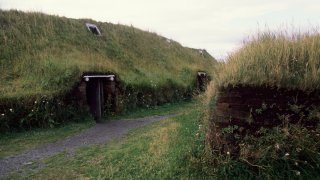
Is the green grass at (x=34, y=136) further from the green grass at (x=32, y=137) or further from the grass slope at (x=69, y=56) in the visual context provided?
the grass slope at (x=69, y=56)

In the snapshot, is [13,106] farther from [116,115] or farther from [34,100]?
[116,115]

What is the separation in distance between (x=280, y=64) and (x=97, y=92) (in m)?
10.4

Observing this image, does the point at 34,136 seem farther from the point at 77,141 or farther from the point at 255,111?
the point at 255,111

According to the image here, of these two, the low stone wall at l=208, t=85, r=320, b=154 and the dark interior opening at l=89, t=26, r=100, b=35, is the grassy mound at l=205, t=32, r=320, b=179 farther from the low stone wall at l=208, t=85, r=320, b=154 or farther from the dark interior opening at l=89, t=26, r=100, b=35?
the dark interior opening at l=89, t=26, r=100, b=35

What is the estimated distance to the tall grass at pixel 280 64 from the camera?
604 centimetres

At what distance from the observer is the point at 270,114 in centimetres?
592

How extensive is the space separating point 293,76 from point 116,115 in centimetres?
1073

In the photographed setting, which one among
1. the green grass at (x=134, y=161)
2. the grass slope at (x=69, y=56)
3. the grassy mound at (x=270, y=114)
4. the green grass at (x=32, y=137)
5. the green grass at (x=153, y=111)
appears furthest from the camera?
the green grass at (x=153, y=111)

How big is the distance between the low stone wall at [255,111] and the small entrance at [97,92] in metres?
9.48

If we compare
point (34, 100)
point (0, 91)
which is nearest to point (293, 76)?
point (34, 100)

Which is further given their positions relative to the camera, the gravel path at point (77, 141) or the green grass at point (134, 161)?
the gravel path at point (77, 141)

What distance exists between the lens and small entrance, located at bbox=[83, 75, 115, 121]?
50.6 ft

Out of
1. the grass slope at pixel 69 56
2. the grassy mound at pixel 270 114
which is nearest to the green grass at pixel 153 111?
the grass slope at pixel 69 56

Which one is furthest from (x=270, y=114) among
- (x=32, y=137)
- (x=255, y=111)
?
(x=32, y=137)
